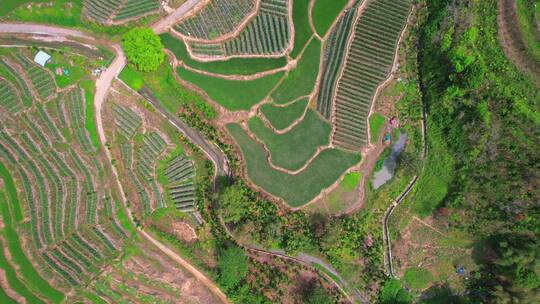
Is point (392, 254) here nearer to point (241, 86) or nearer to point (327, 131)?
point (327, 131)

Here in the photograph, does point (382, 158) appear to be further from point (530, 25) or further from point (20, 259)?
point (20, 259)

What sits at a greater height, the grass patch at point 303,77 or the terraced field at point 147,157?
the grass patch at point 303,77

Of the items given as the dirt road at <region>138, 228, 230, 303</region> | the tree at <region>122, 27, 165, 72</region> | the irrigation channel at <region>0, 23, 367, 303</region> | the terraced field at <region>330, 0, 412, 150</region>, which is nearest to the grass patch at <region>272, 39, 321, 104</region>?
the terraced field at <region>330, 0, 412, 150</region>

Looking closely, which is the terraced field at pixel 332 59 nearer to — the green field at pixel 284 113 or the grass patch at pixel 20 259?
the green field at pixel 284 113

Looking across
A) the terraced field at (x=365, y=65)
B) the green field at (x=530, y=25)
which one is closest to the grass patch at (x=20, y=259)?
the terraced field at (x=365, y=65)

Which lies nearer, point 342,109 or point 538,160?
point 538,160

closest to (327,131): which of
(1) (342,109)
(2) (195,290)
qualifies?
(1) (342,109)

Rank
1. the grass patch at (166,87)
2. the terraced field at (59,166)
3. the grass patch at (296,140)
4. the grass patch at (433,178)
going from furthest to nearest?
the grass patch at (166,87) → the terraced field at (59,166) → the grass patch at (296,140) → the grass patch at (433,178)
